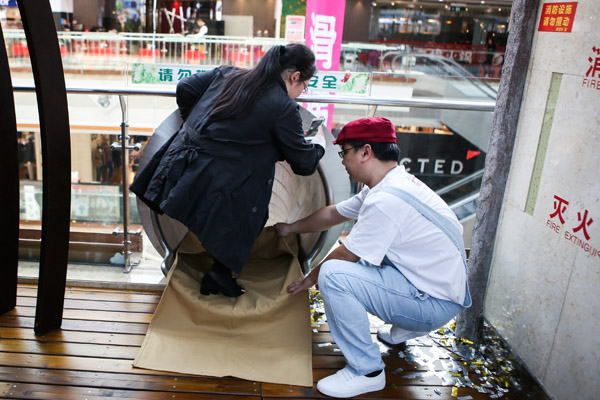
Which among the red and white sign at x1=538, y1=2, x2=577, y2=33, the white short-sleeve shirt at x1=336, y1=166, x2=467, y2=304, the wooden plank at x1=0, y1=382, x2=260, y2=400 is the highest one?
the red and white sign at x1=538, y1=2, x2=577, y2=33

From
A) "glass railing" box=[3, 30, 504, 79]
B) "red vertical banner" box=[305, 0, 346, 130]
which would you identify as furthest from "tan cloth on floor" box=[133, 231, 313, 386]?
"glass railing" box=[3, 30, 504, 79]

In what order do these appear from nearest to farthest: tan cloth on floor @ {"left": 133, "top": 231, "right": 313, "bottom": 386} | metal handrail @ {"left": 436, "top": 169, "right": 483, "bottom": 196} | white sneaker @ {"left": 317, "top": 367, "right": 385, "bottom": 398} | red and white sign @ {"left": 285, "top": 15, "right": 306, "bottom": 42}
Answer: white sneaker @ {"left": 317, "top": 367, "right": 385, "bottom": 398}
tan cloth on floor @ {"left": 133, "top": 231, "right": 313, "bottom": 386}
metal handrail @ {"left": 436, "top": 169, "right": 483, "bottom": 196}
red and white sign @ {"left": 285, "top": 15, "right": 306, "bottom": 42}

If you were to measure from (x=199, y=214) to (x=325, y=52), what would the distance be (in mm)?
5064

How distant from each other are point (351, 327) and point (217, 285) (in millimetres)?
691

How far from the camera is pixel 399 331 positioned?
2.37 metres

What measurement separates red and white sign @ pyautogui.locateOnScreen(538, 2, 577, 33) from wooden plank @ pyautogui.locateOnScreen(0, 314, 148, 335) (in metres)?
2.06

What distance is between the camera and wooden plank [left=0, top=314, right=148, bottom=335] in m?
2.38

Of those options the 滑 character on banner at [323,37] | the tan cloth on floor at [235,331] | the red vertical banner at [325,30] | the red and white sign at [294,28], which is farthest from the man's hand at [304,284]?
the red and white sign at [294,28]

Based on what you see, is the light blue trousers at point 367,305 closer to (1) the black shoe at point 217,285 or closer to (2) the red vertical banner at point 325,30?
(1) the black shoe at point 217,285

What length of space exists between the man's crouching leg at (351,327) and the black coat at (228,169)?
1.27ft

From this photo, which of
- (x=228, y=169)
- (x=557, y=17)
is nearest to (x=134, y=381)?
(x=228, y=169)

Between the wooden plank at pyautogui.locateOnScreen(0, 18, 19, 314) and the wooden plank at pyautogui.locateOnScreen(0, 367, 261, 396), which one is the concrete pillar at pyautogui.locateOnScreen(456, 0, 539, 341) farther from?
the wooden plank at pyautogui.locateOnScreen(0, 18, 19, 314)

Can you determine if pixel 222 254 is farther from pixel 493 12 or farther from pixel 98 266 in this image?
pixel 493 12

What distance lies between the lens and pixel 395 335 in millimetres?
2379
